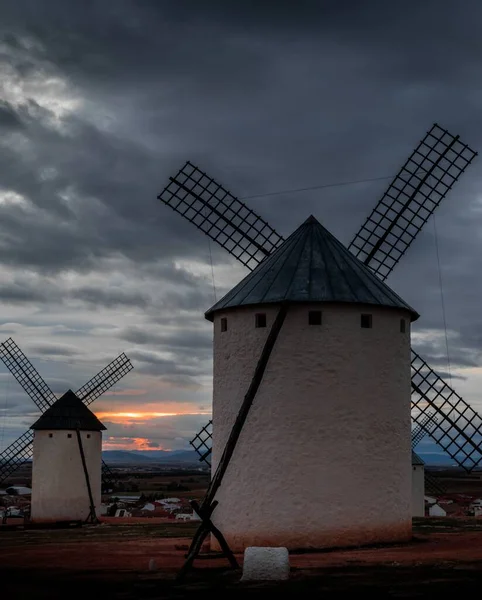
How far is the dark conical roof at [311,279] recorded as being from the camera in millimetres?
21719

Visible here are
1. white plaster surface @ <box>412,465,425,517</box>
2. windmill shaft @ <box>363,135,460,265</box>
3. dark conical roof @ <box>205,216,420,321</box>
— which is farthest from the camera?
white plaster surface @ <box>412,465,425,517</box>

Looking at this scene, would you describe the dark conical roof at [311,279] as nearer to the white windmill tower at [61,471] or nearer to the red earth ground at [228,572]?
the red earth ground at [228,572]

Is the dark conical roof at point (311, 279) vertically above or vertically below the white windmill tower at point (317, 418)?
above

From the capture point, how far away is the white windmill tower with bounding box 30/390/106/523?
1705 inches

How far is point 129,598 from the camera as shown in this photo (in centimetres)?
1418

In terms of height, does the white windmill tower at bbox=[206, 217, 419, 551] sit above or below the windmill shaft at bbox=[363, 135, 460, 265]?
below

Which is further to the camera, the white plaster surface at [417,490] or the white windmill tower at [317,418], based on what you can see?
the white plaster surface at [417,490]

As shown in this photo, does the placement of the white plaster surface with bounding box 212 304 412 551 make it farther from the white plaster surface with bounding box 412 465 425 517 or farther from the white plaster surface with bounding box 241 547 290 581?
the white plaster surface with bounding box 412 465 425 517

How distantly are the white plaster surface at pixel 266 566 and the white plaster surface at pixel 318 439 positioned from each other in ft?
15.2

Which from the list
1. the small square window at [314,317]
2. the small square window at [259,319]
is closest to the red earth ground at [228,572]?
the small square window at [314,317]

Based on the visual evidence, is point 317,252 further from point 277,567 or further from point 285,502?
point 277,567

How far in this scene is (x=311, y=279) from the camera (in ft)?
73.1

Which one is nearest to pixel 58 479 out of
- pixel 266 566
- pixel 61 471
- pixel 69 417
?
pixel 61 471

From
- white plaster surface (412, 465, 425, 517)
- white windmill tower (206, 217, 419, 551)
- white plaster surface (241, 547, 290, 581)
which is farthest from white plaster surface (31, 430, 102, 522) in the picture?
white plaster surface (241, 547, 290, 581)
